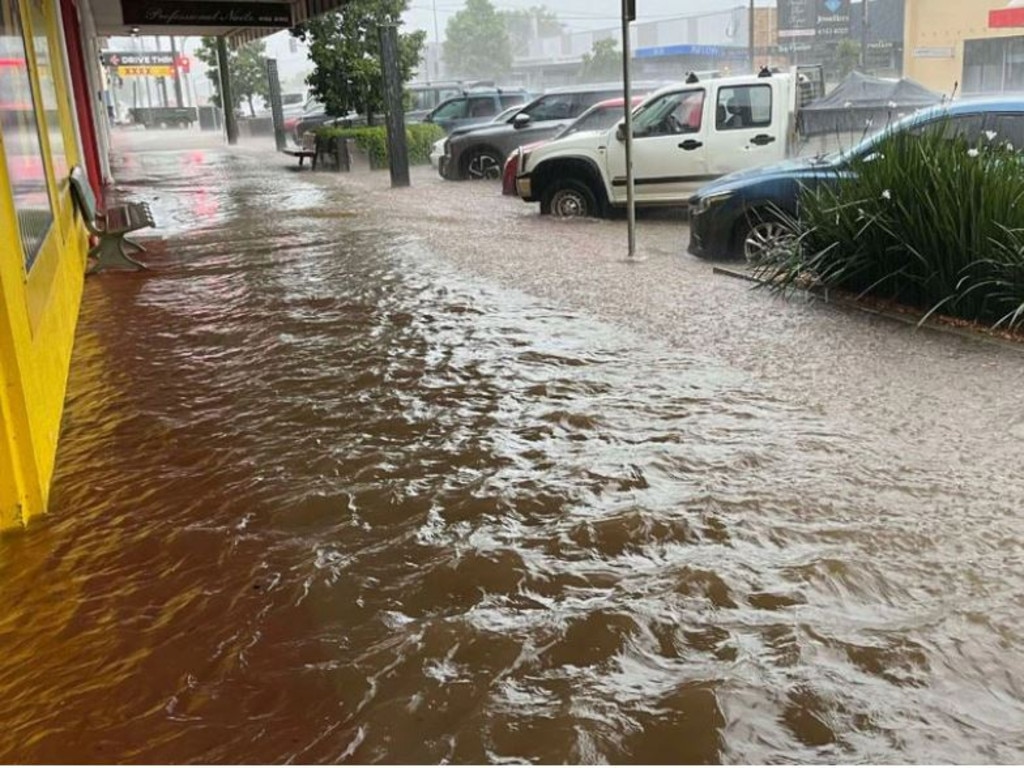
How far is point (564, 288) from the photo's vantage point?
8.50 metres

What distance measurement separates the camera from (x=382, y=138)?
72.3 feet

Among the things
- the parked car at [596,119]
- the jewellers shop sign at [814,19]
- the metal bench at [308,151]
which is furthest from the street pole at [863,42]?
the parked car at [596,119]

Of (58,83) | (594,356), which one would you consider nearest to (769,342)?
(594,356)

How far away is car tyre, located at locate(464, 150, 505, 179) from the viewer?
19047 mm

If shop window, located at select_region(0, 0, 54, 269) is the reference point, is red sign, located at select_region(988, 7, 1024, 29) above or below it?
above

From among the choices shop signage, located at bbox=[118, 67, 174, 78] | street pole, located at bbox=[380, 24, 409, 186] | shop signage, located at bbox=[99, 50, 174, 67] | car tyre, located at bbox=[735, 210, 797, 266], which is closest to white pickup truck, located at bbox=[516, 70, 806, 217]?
car tyre, located at bbox=[735, 210, 797, 266]

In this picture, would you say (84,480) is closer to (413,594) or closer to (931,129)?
(413,594)

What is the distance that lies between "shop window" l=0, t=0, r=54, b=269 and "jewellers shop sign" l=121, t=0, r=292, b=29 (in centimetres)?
1518

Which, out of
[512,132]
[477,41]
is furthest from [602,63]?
[512,132]

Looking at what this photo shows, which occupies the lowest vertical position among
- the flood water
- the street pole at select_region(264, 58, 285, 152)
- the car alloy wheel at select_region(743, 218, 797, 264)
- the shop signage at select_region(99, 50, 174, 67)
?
the flood water

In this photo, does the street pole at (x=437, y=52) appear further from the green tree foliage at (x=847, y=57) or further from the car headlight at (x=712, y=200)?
the car headlight at (x=712, y=200)

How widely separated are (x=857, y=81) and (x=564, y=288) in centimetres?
946

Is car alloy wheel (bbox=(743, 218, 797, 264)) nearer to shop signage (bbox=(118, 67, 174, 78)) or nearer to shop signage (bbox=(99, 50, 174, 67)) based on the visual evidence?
shop signage (bbox=(99, 50, 174, 67))

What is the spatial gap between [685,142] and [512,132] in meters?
7.47
